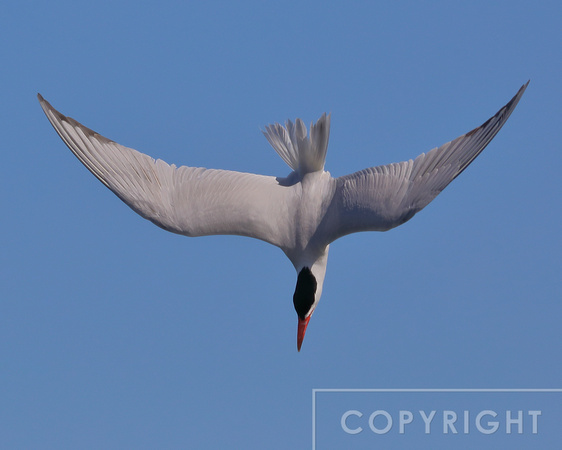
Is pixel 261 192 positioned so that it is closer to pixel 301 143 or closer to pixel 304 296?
pixel 301 143

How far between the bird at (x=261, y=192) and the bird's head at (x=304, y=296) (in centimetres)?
1

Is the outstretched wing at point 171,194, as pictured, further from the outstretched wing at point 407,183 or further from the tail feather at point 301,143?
the outstretched wing at point 407,183

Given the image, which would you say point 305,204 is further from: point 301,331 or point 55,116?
point 55,116

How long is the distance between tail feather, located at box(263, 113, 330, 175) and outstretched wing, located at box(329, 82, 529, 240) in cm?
48

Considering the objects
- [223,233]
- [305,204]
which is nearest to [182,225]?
[223,233]

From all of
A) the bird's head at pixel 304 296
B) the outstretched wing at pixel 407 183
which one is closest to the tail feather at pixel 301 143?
the outstretched wing at pixel 407 183

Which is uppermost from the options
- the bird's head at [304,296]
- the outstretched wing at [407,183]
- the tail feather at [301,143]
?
the tail feather at [301,143]

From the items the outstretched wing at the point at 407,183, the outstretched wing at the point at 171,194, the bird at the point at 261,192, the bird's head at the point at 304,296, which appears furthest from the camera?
the bird's head at the point at 304,296

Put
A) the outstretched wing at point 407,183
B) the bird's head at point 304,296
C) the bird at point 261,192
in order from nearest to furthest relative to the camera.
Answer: the outstretched wing at point 407,183
the bird at point 261,192
the bird's head at point 304,296

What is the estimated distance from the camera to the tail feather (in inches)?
323

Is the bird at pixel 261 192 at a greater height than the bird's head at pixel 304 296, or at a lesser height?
greater

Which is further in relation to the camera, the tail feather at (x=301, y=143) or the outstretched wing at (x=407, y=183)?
the tail feather at (x=301, y=143)

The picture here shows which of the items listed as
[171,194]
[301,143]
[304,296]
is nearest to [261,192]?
[301,143]

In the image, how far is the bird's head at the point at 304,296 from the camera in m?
8.49
